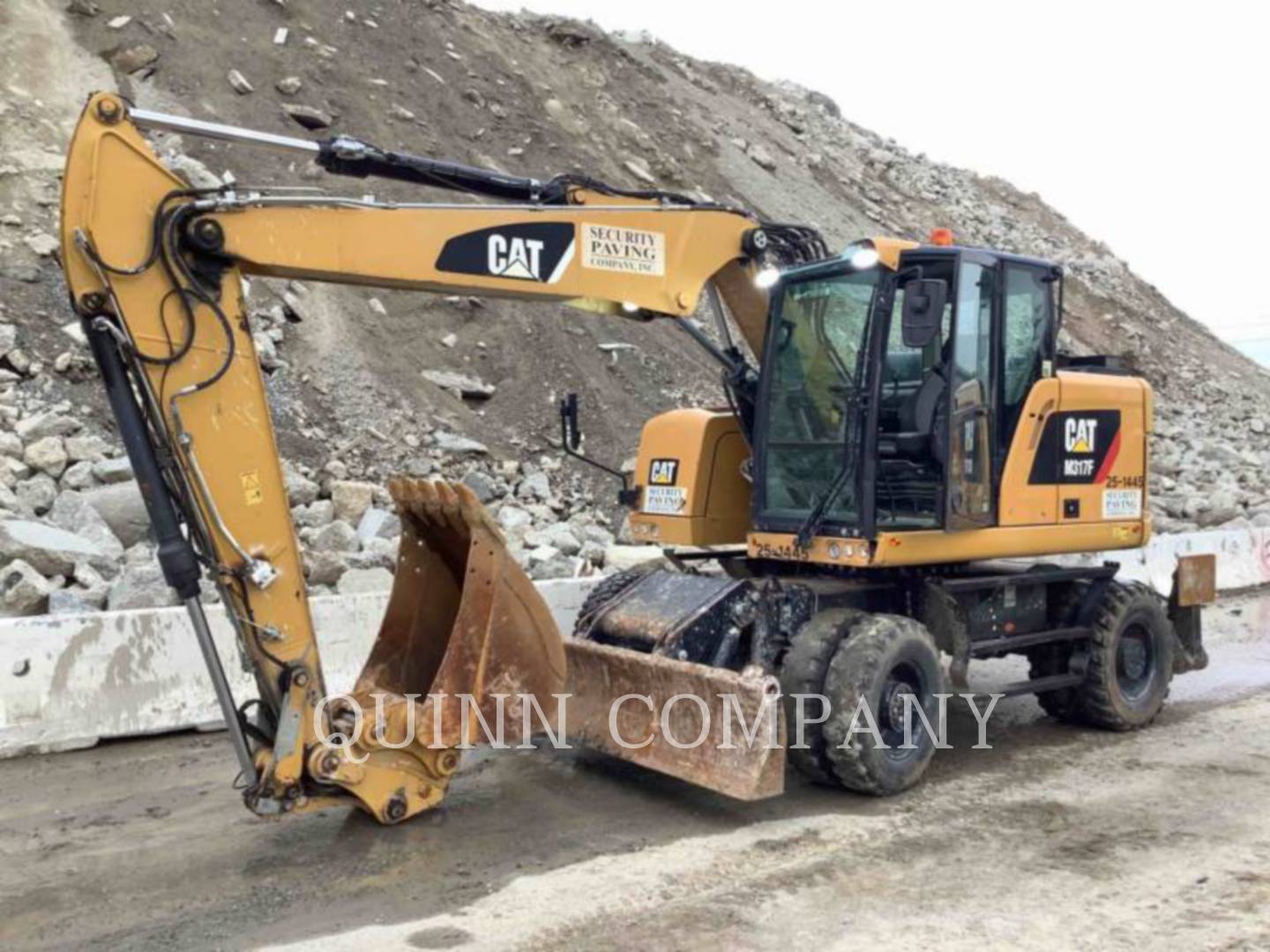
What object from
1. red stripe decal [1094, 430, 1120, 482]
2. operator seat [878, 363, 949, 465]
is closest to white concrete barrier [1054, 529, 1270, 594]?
red stripe decal [1094, 430, 1120, 482]

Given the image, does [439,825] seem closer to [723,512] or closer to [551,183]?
[723,512]

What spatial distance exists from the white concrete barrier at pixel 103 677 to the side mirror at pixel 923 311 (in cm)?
377

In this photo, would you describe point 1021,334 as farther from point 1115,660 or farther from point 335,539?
point 335,539

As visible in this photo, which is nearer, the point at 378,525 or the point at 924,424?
the point at 924,424

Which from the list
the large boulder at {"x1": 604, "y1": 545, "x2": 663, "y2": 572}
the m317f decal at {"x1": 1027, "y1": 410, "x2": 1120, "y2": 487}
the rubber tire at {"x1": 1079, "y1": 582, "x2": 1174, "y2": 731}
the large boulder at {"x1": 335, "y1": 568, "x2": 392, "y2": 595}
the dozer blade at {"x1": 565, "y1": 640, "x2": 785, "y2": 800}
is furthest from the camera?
the large boulder at {"x1": 604, "y1": 545, "x2": 663, "y2": 572}

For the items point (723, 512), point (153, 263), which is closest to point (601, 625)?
point (723, 512)

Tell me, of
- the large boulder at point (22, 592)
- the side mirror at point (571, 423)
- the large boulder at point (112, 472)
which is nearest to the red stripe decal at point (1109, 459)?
the side mirror at point (571, 423)

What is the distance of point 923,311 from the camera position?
5344mm

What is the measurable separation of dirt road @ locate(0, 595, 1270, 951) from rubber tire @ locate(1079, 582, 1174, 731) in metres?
0.43

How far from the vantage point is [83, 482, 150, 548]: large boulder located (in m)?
8.63

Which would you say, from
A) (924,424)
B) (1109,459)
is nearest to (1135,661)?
(1109,459)

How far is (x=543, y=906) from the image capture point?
4.24 meters

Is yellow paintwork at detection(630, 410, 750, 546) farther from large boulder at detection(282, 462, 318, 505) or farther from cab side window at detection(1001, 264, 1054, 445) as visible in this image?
large boulder at detection(282, 462, 318, 505)

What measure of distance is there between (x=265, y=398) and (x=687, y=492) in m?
2.79
